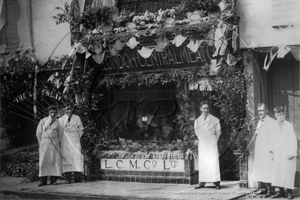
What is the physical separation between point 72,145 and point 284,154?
4.42 m

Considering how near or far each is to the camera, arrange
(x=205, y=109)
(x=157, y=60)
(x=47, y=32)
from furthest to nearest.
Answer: (x=47, y=32)
(x=157, y=60)
(x=205, y=109)

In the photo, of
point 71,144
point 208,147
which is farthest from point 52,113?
point 208,147

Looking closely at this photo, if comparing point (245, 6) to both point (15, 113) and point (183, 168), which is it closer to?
point (183, 168)

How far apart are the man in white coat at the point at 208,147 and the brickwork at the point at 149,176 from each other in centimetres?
27

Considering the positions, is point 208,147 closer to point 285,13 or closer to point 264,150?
point 264,150

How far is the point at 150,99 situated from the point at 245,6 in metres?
2.59

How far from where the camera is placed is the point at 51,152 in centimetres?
1038

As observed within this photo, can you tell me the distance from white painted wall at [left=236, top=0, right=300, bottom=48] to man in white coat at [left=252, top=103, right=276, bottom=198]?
1.11 metres

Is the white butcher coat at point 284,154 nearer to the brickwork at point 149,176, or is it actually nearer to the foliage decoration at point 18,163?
the brickwork at point 149,176

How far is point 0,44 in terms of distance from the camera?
1091 centimetres

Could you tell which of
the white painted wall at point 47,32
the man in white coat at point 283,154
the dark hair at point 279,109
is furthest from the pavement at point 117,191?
the white painted wall at point 47,32

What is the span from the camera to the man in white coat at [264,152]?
8469 mm

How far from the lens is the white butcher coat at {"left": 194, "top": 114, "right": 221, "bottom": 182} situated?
9000mm

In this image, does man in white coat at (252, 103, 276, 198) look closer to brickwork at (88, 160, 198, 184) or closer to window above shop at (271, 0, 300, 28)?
brickwork at (88, 160, 198, 184)
